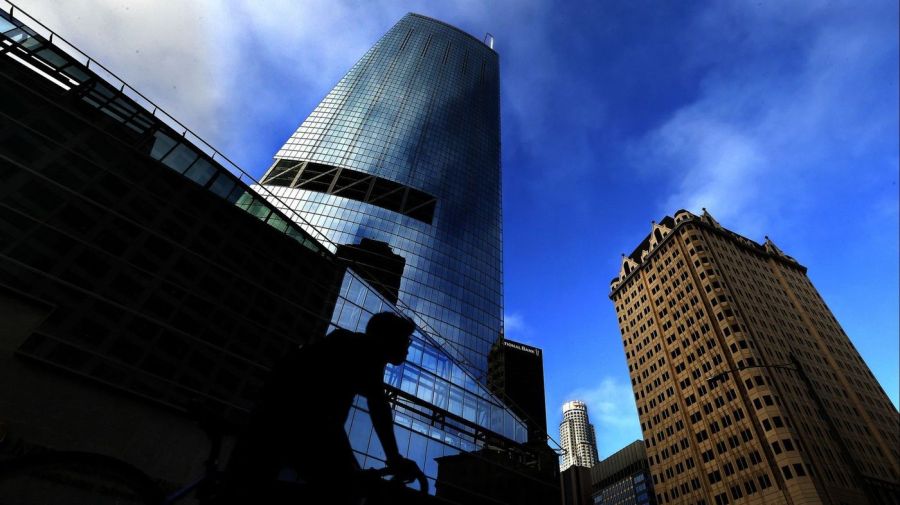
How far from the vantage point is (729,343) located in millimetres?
81438

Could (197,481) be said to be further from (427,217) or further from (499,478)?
(427,217)

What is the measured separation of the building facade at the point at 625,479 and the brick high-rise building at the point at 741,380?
1204 inches

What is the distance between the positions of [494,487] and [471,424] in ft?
13.8

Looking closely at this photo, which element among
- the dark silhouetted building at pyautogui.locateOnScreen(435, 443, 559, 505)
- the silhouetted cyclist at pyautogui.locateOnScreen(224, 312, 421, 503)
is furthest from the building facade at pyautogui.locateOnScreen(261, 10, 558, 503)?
the silhouetted cyclist at pyautogui.locateOnScreen(224, 312, 421, 503)

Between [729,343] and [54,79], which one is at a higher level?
[729,343]

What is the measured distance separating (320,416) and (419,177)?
289 feet

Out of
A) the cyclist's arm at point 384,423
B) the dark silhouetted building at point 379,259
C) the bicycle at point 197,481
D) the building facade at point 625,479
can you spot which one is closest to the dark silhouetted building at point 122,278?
the bicycle at point 197,481

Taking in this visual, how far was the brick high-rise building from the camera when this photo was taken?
67.3 metres

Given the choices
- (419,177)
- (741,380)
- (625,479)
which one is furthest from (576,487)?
(419,177)

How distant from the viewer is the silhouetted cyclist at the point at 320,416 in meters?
3.71

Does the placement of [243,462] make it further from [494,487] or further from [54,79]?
[494,487]

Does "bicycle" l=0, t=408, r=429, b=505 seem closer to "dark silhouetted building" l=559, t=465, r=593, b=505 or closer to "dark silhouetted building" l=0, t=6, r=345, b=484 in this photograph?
"dark silhouetted building" l=0, t=6, r=345, b=484

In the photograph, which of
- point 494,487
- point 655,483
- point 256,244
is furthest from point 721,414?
point 256,244

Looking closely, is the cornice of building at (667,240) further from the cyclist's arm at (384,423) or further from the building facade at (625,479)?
the cyclist's arm at (384,423)
